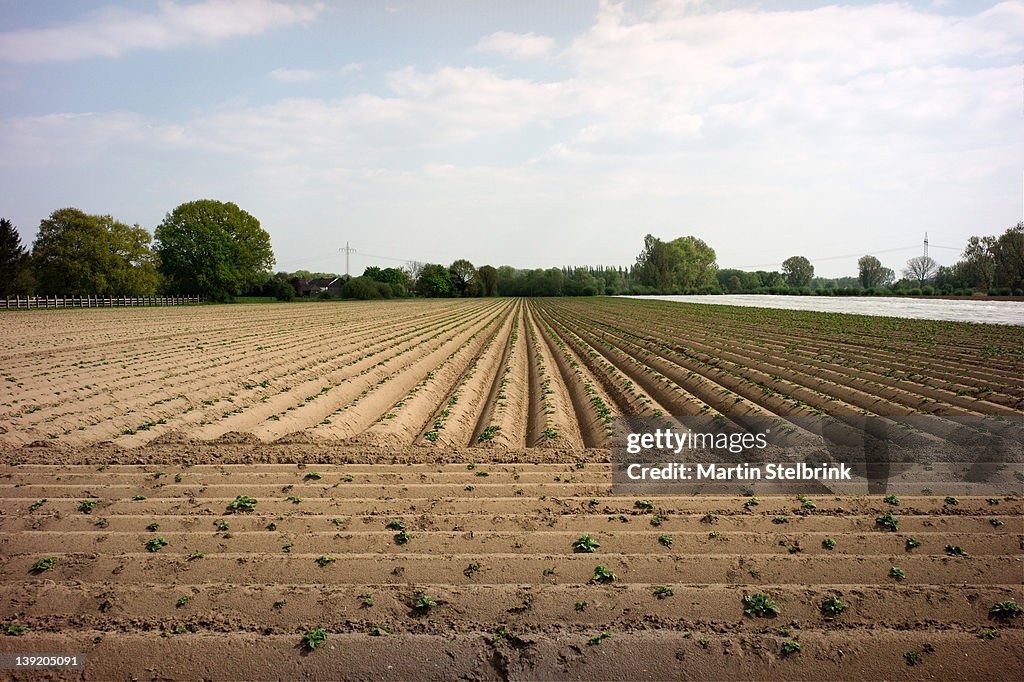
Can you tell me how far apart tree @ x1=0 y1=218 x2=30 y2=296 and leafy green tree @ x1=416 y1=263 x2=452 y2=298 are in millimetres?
66117

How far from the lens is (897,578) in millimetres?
5512

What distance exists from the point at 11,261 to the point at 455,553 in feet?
255

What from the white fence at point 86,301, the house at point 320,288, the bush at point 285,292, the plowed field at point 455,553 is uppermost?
the house at point 320,288

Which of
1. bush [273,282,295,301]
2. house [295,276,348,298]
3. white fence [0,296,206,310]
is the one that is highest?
house [295,276,348,298]

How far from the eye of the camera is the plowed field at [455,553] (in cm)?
466

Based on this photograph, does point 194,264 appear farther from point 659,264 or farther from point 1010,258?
point 1010,258

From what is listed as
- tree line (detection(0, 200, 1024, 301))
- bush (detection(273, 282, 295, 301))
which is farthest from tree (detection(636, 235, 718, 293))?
bush (detection(273, 282, 295, 301))

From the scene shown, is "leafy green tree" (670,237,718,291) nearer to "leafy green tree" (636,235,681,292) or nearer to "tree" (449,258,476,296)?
"leafy green tree" (636,235,681,292)

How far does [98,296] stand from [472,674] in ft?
239

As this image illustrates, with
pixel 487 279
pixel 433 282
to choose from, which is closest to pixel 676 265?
pixel 487 279

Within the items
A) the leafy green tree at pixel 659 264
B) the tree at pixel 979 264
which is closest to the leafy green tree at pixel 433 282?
the leafy green tree at pixel 659 264

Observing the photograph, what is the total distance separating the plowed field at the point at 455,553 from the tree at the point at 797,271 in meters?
156

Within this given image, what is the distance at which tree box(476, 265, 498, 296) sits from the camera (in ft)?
433

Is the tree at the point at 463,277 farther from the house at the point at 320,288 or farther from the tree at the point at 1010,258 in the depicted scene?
the tree at the point at 1010,258
